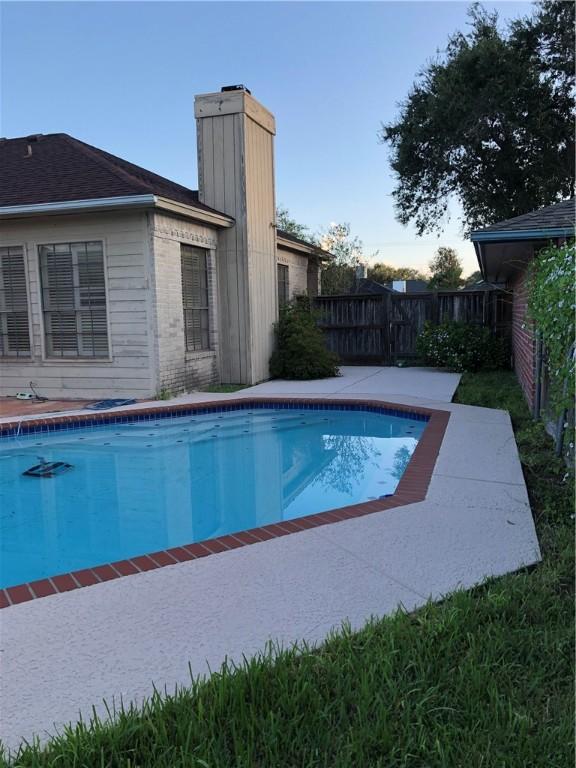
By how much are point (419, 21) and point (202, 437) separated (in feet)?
26.5

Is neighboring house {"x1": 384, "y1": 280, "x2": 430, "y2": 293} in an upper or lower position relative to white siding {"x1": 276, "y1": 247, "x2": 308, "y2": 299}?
upper

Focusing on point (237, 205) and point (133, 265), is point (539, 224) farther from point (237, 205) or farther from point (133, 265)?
point (237, 205)

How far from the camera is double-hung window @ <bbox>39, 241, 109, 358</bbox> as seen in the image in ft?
32.0

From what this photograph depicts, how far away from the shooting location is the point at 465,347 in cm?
1309

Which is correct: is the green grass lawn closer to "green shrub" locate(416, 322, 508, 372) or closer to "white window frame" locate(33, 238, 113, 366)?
"white window frame" locate(33, 238, 113, 366)

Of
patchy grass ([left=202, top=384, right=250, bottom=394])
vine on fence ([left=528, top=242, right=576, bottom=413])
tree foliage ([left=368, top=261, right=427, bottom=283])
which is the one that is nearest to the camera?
vine on fence ([left=528, top=242, right=576, bottom=413])

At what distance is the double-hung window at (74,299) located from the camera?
32.0 ft

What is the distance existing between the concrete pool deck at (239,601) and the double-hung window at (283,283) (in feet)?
35.0

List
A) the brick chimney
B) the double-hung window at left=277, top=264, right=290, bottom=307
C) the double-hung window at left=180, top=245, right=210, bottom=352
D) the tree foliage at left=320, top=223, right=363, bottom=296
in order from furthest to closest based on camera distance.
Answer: the tree foliage at left=320, top=223, right=363, bottom=296
the double-hung window at left=277, top=264, right=290, bottom=307
the brick chimney
the double-hung window at left=180, top=245, right=210, bottom=352

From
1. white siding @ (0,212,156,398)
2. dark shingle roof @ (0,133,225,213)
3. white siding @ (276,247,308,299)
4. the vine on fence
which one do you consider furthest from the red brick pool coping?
white siding @ (276,247,308,299)

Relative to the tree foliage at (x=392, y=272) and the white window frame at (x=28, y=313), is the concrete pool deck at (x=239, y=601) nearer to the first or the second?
the white window frame at (x=28, y=313)

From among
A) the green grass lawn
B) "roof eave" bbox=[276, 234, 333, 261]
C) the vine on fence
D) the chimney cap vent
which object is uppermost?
the chimney cap vent

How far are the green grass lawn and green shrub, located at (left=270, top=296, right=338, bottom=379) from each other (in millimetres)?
9768

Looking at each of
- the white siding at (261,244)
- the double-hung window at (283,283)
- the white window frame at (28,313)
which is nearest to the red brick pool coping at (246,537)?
the white siding at (261,244)
